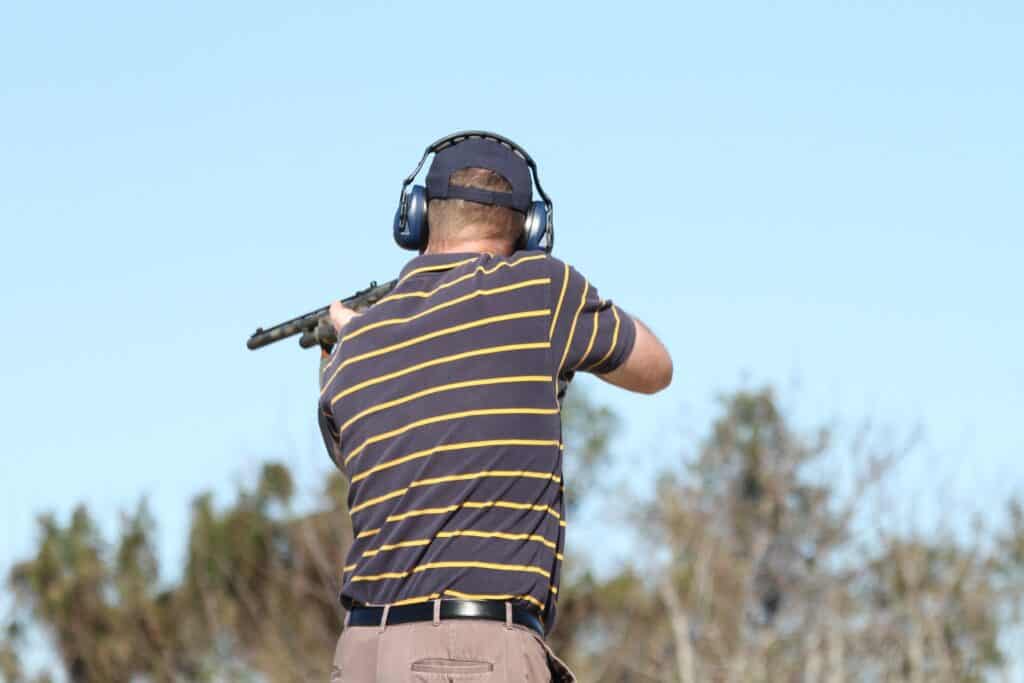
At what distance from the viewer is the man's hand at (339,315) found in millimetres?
4711

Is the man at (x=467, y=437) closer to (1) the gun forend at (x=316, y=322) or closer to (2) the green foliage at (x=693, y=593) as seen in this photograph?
(1) the gun forend at (x=316, y=322)

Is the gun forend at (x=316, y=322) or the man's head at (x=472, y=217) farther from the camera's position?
the gun forend at (x=316, y=322)

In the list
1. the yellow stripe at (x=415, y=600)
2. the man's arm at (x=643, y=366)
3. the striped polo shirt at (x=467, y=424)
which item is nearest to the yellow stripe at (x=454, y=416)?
the striped polo shirt at (x=467, y=424)

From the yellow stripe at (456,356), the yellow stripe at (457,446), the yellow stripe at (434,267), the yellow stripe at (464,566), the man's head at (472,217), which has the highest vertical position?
the man's head at (472,217)

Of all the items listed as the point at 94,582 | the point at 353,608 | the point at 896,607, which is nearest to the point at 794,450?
the point at 896,607

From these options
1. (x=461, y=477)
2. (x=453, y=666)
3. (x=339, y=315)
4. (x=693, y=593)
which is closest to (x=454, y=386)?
(x=461, y=477)

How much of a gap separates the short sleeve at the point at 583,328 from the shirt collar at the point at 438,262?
26cm

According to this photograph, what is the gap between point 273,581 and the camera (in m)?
32.0

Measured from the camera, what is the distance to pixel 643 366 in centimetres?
425

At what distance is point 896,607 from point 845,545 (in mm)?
1617

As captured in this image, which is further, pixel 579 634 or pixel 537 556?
pixel 579 634

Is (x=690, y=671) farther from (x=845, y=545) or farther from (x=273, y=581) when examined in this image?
(x=273, y=581)

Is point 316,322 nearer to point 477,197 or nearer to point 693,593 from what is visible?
point 477,197

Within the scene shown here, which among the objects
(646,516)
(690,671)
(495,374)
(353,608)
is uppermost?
(495,374)
